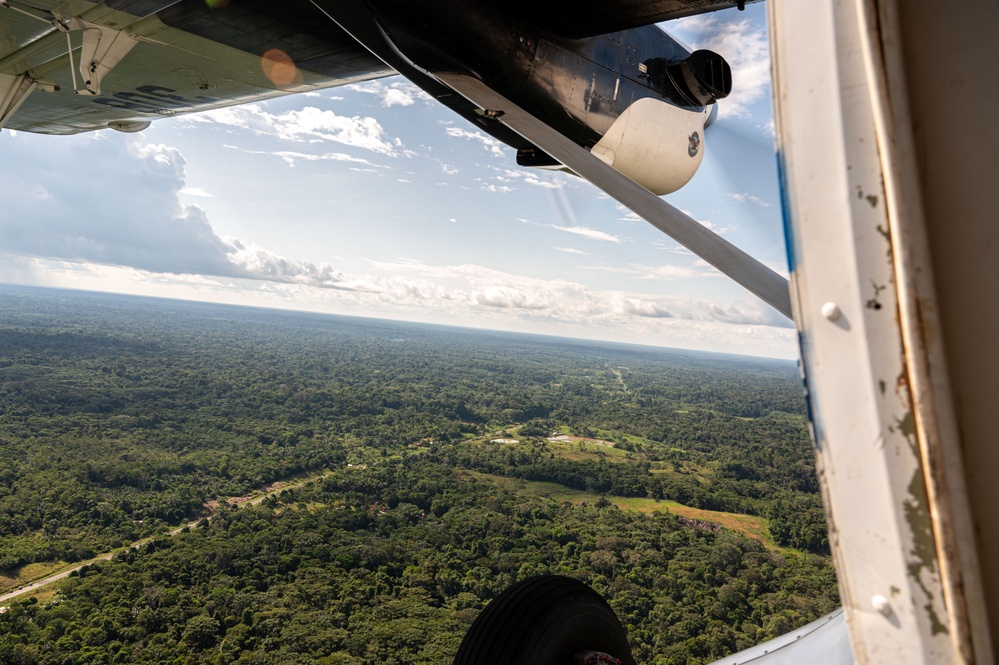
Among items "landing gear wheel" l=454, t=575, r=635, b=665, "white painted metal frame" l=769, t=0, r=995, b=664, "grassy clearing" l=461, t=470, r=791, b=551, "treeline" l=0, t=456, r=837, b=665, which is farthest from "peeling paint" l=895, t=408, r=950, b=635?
"grassy clearing" l=461, t=470, r=791, b=551

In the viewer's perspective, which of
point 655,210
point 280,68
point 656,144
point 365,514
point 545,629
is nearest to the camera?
point 655,210

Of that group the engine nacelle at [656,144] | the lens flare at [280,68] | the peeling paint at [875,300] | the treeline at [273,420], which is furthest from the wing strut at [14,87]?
the treeline at [273,420]

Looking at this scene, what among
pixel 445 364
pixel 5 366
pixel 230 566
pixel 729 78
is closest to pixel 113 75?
pixel 729 78

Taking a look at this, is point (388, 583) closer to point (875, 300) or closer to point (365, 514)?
point (365, 514)

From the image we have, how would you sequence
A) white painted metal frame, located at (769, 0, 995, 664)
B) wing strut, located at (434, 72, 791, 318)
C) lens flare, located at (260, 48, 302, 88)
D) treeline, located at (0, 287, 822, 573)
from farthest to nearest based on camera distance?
treeline, located at (0, 287, 822, 573) < lens flare, located at (260, 48, 302, 88) < wing strut, located at (434, 72, 791, 318) < white painted metal frame, located at (769, 0, 995, 664)

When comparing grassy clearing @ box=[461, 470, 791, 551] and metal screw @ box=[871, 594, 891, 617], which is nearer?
metal screw @ box=[871, 594, 891, 617]

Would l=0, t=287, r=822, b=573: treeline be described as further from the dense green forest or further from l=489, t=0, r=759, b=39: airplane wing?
l=489, t=0, r=759, b=39: airplane wing

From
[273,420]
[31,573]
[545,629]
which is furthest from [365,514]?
[545,629]
